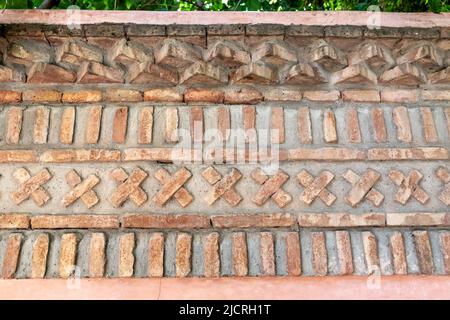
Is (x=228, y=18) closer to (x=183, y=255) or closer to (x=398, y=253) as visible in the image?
(x=183, y=255)

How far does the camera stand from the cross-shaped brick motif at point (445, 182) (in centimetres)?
195

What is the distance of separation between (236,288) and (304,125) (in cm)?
71

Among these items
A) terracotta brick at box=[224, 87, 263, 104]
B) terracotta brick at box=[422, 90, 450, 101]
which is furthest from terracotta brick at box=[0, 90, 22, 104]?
terracotta brick at box=[422, 90, 450, 101]

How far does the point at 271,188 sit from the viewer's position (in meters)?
1.96

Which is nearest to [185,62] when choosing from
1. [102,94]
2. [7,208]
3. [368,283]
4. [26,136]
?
[102,94]

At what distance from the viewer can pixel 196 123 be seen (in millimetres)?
2059

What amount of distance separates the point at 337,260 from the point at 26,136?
131 centimetres

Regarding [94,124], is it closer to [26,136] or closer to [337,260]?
[26,136]

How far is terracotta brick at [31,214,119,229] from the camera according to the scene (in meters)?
1.89

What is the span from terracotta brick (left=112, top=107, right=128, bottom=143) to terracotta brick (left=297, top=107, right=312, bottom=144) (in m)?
0.71

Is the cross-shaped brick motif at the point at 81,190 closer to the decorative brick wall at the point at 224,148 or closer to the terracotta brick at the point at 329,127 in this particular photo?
the decorative brick wall at the point at 224,148

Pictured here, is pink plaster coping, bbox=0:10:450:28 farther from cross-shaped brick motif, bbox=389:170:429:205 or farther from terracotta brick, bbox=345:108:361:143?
cross-shaped brick motif, bbox=389:170:429:205

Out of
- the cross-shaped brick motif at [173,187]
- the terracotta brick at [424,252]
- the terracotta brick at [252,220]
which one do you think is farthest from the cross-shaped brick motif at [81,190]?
the terracotta brick at [424,252]

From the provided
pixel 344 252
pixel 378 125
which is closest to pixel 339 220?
pixel 344 252
